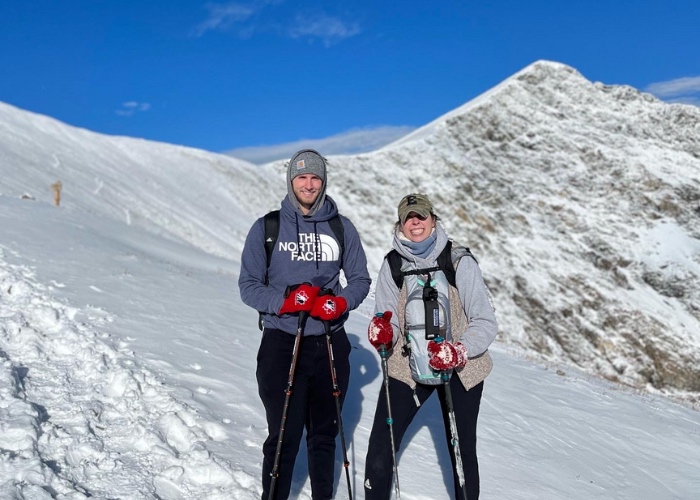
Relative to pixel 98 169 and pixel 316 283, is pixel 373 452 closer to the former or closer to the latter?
pixel 316 283

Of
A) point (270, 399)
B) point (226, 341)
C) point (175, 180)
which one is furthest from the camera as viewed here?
point (175, 180)

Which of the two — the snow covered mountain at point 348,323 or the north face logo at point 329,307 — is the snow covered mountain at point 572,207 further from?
the north face logo at point 329,307

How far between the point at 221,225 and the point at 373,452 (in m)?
32.2

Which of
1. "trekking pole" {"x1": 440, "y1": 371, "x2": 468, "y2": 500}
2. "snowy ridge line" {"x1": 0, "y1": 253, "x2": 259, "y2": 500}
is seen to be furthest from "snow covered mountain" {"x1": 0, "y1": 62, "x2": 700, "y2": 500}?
"trekking pole" {"x1": 440, "y1": 371, "x2": 468, "y2": 500}

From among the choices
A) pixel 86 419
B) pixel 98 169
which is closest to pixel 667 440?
pixel 86 419

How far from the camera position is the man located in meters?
4.22

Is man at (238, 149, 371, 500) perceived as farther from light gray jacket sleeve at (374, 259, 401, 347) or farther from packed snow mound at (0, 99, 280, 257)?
packed snow mound at (0, 99, 280, 257)

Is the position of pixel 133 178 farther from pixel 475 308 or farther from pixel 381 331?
pixel 475 308

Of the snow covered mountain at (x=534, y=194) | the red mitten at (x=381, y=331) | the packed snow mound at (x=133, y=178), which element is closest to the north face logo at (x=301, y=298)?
the red mitten at (x=381, y=331)

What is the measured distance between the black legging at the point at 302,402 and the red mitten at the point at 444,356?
→ 81 cm

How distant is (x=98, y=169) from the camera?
115 feet

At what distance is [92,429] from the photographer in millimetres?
4965

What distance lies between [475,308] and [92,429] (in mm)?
3766

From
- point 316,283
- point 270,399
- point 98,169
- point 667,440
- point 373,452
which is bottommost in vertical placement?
point 667,440
